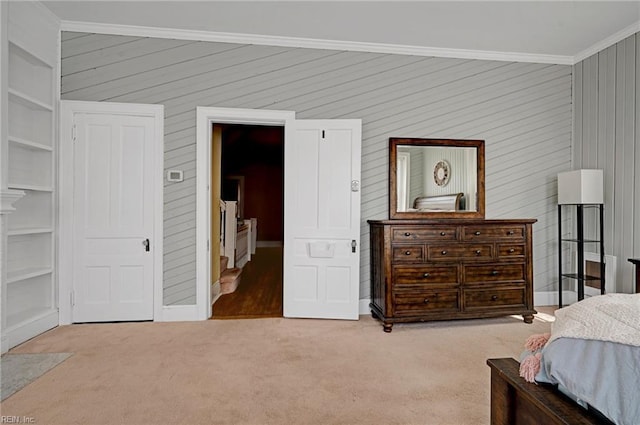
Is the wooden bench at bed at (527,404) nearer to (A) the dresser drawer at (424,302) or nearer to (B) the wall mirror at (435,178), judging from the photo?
(A) the dresser drawer at (424,302)

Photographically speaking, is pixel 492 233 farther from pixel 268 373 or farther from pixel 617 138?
pixel 268 373

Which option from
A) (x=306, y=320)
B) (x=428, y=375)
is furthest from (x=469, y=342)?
(x=306, y=320)

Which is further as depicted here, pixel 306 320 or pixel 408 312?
pixel 306 320

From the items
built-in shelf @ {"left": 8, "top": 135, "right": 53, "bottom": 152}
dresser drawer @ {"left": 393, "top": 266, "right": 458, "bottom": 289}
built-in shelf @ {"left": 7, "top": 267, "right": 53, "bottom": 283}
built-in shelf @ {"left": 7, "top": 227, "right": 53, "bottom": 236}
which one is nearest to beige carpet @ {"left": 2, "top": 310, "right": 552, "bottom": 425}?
dresser drawer @ {"left": 393, "top": 266, "right": 458, "bottom": 289}

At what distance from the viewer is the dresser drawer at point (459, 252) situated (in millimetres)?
3516

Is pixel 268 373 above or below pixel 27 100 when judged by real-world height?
below

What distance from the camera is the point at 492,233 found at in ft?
11.8

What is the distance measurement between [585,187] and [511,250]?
103cm

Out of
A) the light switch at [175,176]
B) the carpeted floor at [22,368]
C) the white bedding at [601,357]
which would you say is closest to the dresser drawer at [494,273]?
the white bedding at [601,357]

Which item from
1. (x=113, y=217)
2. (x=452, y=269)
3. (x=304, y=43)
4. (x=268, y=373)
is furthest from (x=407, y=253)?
(x=113, y=217)

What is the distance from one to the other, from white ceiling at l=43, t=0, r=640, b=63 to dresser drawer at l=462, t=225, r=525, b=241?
2.00 metres

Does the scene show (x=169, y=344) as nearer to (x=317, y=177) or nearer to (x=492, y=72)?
(x=317, y=177)

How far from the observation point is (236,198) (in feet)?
34.6

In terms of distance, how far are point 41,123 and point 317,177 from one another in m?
2.66
